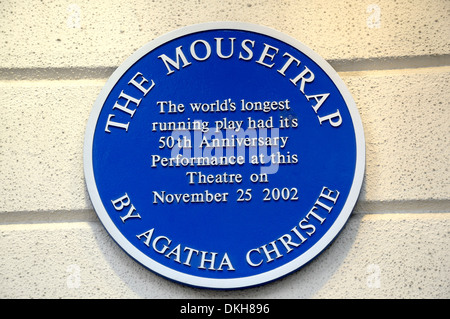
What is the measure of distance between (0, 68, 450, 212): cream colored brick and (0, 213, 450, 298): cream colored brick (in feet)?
0.43

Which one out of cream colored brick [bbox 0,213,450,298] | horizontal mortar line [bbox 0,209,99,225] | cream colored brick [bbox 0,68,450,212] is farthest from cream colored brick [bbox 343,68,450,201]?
horizontal mortar line [bbox 0,209,99,225]

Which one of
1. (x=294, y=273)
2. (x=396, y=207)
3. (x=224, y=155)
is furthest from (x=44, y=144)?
(x=396, y=207)

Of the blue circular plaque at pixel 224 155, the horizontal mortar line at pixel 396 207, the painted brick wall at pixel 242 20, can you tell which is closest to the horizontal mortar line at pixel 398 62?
the painted brick wall at pixel 242 20

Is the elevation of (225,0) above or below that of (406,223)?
above

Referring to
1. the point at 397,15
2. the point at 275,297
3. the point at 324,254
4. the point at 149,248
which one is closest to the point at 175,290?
the point at 149,248

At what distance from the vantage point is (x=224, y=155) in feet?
9.42

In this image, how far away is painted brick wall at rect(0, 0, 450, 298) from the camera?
279 centimetres

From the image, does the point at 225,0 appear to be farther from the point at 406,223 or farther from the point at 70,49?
the point at 406,223

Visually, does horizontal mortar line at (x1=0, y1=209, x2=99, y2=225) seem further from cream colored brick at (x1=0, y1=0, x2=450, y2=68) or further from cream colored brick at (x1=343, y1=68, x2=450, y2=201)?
cream colored brick at (x1=343, y1=68, x2=450, y2=201)

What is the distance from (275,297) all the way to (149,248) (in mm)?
613

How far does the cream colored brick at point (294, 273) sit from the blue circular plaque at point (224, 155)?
0.32 feet

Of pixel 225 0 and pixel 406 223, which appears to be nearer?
pixel 406 223

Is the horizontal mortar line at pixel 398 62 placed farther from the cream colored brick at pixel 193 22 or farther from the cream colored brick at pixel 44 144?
the cream colored brick at pixel 44 144

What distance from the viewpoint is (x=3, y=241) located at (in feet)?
9.57
